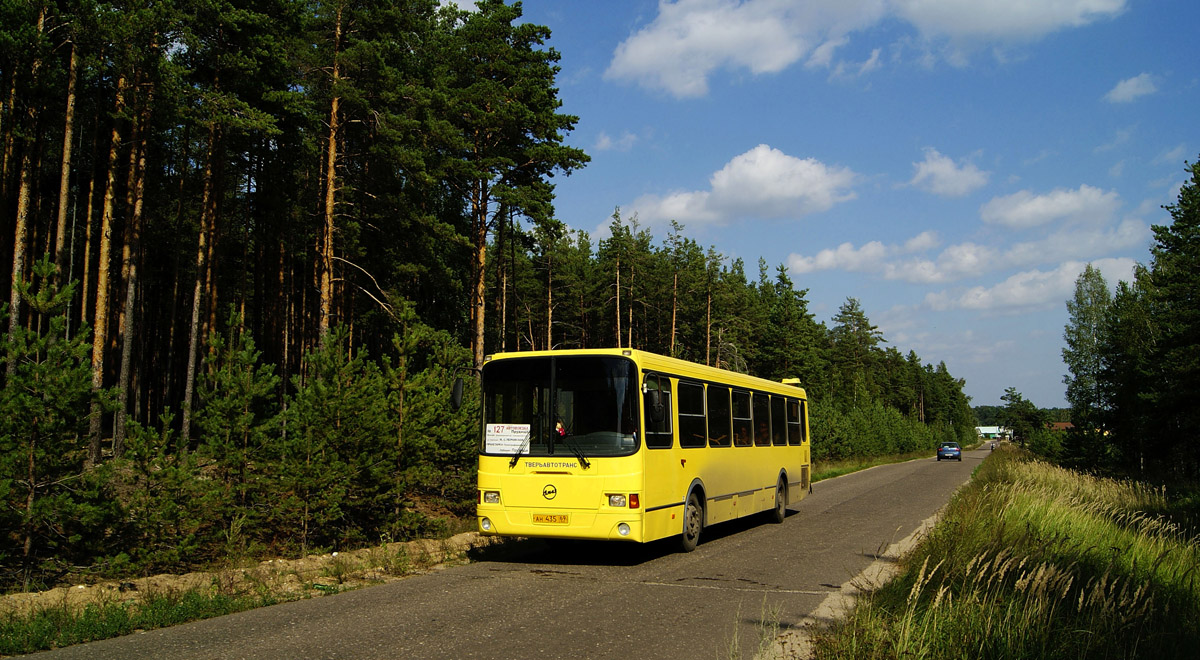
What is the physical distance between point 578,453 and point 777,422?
7.39 metres

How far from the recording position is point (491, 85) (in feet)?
94.7

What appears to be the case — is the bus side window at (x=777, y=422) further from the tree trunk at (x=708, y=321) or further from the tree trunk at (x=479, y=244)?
the tree trunk at (x=708, y=321)

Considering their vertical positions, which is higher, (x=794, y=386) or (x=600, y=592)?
(x=794, y=386)

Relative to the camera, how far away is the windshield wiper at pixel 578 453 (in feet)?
34.7

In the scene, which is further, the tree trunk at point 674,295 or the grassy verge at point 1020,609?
the tree trunk at point 674,295

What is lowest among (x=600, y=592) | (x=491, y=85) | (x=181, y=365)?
(x=600, y=592)

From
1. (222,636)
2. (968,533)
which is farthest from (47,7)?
(968,533)

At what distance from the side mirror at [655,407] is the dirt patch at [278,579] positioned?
353 cm

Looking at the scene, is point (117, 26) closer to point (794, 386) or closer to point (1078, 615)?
point (794, 386)

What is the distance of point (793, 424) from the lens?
18281 millimetres

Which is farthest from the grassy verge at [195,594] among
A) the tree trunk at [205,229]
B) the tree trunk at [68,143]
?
the tree trunk at [205,229]

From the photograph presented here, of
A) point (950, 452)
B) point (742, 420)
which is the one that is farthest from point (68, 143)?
point (950, 452)

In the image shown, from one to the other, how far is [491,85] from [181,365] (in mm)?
29695

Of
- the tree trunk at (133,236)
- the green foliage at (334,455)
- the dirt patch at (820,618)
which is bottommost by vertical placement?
the dirt patch at (820,618)
